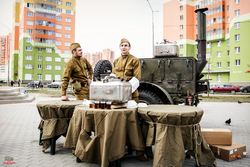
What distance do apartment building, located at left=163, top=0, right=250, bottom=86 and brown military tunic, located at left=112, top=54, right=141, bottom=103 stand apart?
112 feet

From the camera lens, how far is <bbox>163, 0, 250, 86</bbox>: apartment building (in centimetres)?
3625

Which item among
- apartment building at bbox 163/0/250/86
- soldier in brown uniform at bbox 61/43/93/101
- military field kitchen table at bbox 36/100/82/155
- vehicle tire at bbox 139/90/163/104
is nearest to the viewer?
military field kitchen table at bbox 36/100/82/155

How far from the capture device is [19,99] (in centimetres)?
1515

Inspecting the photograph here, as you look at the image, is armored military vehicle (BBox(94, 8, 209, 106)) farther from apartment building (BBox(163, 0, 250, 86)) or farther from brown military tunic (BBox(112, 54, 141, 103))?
apartment building (BBox(163, 0, 250, 86))

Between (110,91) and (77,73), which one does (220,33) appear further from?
A: (110,91)

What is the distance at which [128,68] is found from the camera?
12.5 ft

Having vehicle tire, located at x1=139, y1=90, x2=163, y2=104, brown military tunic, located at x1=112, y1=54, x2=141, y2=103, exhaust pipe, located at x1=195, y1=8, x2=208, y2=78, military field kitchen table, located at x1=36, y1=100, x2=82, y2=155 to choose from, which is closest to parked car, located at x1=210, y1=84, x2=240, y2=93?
exhaust pipe, located at x1=195, y1=8, x2=208, y2=78

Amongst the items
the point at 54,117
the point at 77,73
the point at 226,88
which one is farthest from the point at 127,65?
the point at 226,88

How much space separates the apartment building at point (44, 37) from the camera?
172 feet

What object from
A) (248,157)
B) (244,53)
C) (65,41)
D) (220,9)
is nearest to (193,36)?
(220,9)

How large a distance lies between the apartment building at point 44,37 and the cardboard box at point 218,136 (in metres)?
51.2

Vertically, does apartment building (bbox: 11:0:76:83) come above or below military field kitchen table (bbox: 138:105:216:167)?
above

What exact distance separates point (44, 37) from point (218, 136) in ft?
185

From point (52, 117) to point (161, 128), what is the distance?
219 centimetres
